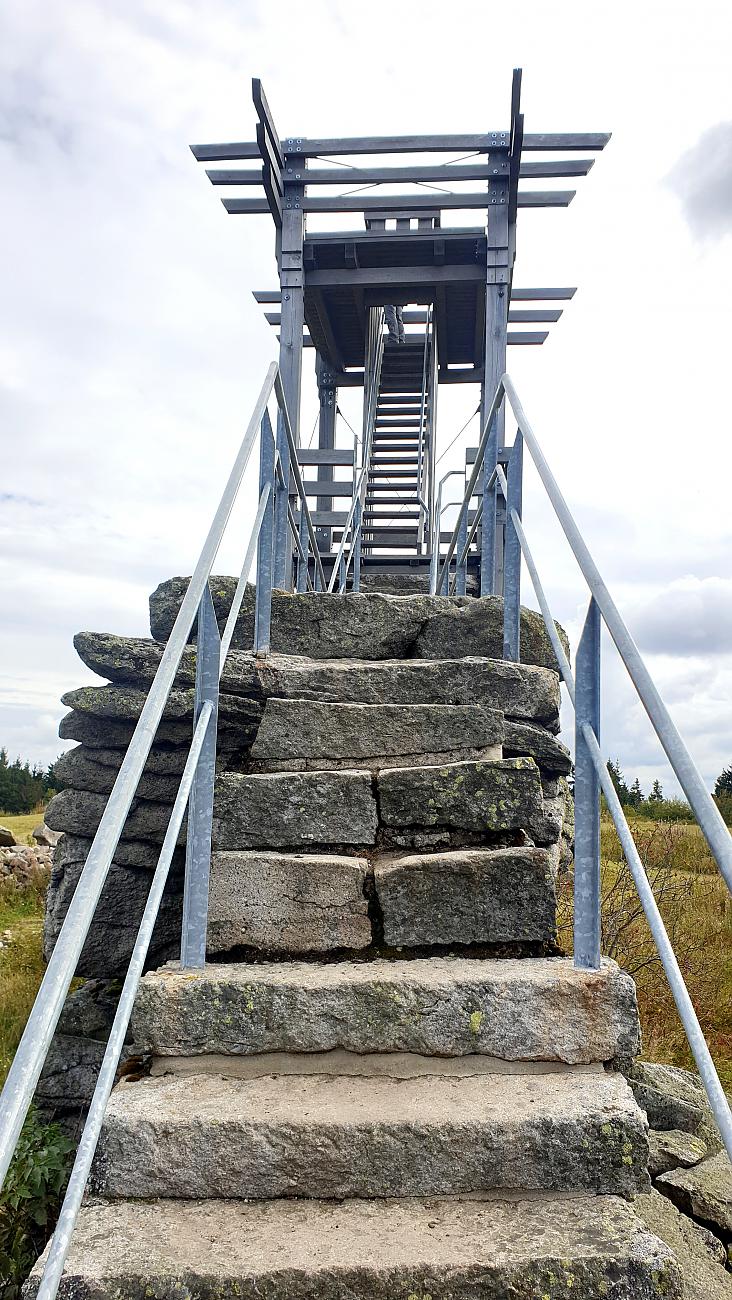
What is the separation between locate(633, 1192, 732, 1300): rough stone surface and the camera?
1.97 metres

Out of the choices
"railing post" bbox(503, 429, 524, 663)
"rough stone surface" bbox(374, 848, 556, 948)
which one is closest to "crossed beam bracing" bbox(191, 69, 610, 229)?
"railing post" bbox(503, 429, 524, 663)

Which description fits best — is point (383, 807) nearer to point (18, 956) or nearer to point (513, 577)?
point (513, 577)

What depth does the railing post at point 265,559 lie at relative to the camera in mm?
3781

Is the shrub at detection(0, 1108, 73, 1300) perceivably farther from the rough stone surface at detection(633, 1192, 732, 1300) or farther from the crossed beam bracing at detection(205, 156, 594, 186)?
the crossed beam bracing at detection(205, 156, 594, 186)

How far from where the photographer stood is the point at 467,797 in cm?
286

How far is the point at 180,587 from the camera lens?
439cm

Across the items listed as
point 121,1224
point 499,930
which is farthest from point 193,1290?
point 499,930

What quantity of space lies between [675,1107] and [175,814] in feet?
7.43

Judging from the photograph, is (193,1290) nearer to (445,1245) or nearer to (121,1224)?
(121,1224)

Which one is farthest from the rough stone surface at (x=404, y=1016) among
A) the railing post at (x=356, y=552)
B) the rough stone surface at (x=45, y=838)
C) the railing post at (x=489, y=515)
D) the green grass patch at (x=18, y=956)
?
the rough stone surface at (x=45, y=838)

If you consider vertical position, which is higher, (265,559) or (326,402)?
(326,402)

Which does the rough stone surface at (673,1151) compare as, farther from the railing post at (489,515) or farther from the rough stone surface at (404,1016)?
the railing post at (489,515)

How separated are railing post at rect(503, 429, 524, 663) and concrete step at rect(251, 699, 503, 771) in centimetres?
85

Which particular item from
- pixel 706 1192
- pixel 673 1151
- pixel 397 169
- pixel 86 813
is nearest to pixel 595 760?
pixel 706 1192
